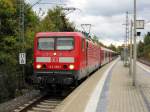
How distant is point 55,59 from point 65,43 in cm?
98

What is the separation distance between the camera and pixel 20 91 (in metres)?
25.0

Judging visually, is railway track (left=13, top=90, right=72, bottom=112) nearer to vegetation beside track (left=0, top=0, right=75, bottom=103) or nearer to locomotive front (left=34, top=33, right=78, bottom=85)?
locomotive front (left=34, top=33, right=78, bottom=85)

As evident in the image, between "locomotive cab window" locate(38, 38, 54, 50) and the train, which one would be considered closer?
the train

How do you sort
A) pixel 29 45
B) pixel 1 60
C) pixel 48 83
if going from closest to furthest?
pixel 48 83 < pixel 1 60 < pixel 29 45

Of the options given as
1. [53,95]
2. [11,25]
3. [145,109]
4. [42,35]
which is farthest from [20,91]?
[145,109]

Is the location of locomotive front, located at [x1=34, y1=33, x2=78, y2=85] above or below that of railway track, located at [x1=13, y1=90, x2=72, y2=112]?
above

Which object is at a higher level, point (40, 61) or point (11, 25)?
point (11, 25)

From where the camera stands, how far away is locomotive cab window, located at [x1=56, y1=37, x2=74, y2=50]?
2250 centimetres

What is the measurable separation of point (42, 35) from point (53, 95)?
3.10 m

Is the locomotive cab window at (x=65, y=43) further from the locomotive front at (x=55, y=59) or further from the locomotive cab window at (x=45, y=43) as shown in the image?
the locomotive cab window at (x=45, y=43)

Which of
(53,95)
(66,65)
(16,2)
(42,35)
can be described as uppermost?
(16,2)

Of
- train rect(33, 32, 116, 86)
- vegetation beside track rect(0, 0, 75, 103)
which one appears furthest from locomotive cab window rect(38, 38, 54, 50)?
vegetation beside track rect(0, 0, 75, 103)

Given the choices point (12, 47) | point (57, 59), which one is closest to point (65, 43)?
point (57, 59)

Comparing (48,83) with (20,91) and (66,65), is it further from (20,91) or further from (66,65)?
(20,91)
